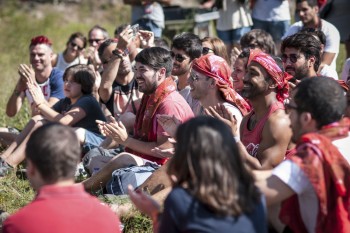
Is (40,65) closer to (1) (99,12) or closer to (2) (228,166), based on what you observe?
(2) (228,166)

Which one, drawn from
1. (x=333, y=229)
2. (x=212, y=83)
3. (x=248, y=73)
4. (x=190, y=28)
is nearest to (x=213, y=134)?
(x=333, y=229)

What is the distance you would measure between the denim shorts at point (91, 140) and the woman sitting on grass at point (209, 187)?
4501 mm

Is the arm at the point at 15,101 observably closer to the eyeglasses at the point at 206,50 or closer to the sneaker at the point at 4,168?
the sneaker at the point at 4,168

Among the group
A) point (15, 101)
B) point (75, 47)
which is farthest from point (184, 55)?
point (75, 47)

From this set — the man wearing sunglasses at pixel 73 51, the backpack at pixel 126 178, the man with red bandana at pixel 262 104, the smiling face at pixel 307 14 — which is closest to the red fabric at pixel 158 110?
the backpack at pixel 126 178

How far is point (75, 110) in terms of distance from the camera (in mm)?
8211

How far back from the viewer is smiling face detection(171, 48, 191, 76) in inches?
306

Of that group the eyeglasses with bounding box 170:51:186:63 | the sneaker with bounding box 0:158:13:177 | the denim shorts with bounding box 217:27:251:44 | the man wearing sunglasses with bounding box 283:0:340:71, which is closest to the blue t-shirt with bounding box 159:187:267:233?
the eyeglasses with bounding box 170:51:186:63

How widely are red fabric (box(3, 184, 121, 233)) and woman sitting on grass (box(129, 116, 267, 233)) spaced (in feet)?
1.04

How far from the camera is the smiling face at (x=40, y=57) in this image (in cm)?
941

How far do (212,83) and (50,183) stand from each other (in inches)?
116

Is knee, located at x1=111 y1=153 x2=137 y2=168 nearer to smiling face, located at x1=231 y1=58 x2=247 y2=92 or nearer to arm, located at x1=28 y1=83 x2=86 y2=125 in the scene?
smiling face, located at x1=231 y1=58 x2=247 y2=92

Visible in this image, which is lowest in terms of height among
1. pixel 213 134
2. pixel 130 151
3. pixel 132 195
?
pixel 130 151

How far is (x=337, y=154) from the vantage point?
3.97m
